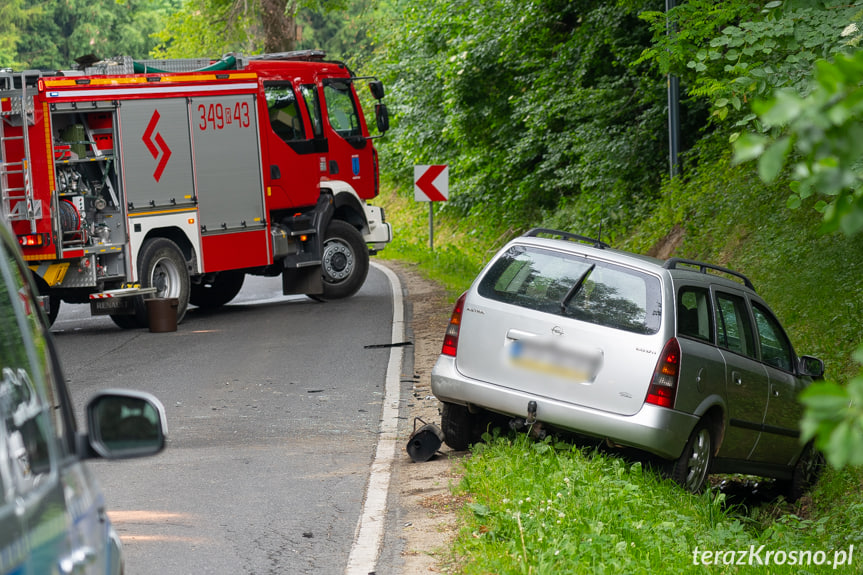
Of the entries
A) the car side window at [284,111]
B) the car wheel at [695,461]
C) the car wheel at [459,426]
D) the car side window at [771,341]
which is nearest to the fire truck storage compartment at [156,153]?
the car side window at [284,111]

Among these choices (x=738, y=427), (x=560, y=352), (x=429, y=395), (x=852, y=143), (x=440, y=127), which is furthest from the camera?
(x=440, y=127)

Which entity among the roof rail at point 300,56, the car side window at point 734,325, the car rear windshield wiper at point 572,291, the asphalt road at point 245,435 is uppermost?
the roof rail at point 300,56

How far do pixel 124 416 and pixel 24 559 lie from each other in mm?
601

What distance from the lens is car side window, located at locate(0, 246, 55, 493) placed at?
249 centimetres

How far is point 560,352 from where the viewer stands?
684 cm

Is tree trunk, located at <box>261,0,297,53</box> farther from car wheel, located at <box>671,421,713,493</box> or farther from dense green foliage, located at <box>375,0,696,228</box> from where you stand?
car wheel, located at <box>671,421,713,493</box>

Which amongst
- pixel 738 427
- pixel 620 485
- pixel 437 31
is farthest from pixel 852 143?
pixel 437 31

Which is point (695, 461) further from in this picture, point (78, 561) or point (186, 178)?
point (186, 178)

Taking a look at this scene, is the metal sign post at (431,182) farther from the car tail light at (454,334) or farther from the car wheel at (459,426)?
the car tail light at (454,334)

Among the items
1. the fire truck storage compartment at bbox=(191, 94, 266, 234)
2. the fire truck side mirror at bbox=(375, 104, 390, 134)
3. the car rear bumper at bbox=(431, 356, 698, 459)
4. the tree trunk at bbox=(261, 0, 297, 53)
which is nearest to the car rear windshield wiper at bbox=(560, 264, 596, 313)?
the car rear bumper at bbox=(431, 356, 698, 459)

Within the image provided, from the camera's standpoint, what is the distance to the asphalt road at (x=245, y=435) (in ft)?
18.9

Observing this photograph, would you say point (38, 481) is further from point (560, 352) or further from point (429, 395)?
point (429, 395)

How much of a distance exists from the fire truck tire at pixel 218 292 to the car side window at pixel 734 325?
11.0 metres

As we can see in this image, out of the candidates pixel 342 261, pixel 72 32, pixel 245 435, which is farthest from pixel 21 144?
pixel 72 32
